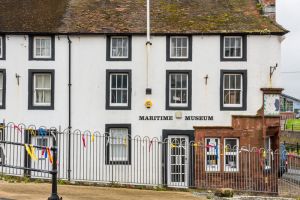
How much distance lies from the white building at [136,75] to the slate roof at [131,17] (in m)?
0.10

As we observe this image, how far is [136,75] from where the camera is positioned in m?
24.6

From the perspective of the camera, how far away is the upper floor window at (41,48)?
80.9 feet

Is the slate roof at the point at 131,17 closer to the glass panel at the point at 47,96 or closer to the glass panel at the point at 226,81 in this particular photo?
the glass panel at the point at 226,81

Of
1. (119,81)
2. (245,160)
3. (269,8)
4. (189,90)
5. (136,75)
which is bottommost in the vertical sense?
(245,160)

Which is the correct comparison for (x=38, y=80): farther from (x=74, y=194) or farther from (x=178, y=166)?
(x=74, y=194)

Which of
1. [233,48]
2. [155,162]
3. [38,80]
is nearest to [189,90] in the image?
[233,48]

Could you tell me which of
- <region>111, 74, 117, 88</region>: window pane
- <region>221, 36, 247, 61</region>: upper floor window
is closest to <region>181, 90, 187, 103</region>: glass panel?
<region>221, 36, 247, 61</region>: upper floor window

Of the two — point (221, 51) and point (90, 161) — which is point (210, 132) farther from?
point (90, 161)

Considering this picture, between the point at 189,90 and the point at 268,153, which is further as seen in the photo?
the point at 189,90

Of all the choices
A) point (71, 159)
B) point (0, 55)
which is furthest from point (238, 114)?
point (0, 55)

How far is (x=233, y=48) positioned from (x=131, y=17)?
5.67 metres

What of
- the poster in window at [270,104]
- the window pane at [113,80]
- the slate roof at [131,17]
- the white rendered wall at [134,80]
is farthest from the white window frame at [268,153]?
the window pane at [113,80]

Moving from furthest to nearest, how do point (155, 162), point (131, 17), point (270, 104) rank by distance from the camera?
point (131, 17)
point (270, 104)
point (155, 162)

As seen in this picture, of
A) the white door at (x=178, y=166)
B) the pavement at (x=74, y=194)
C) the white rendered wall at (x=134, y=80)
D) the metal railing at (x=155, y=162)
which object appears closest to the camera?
the pavement at (x=74, y=194)
